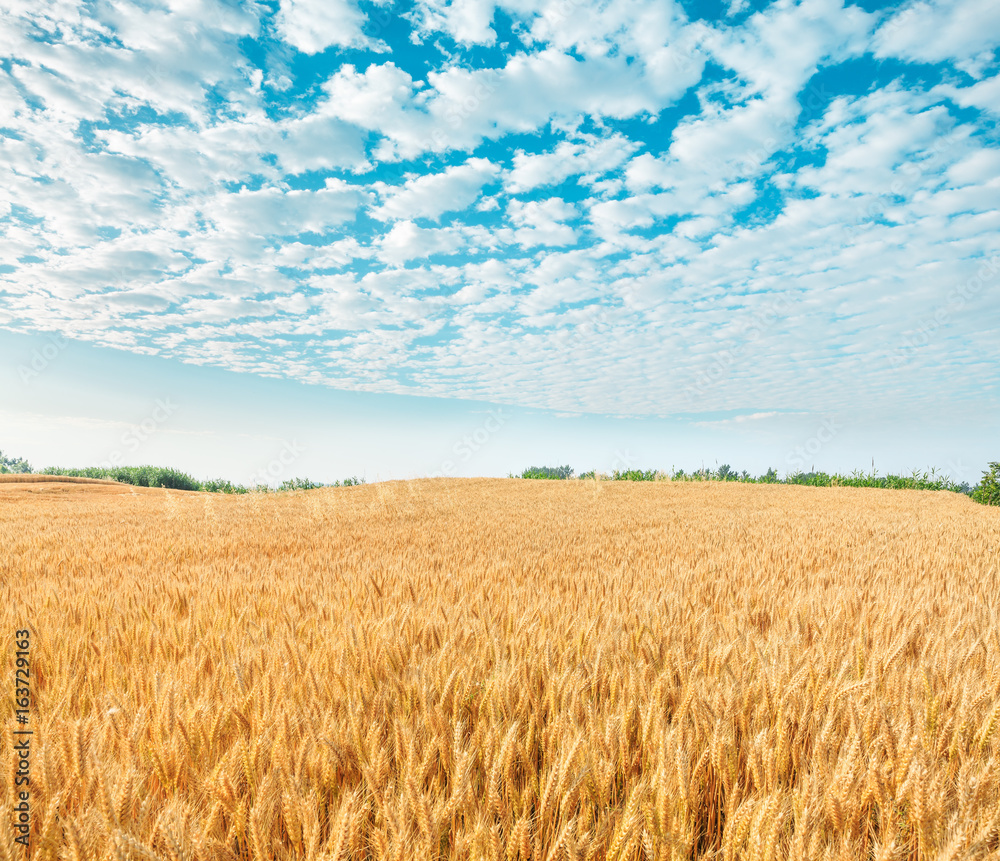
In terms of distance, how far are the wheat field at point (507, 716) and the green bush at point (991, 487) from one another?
16749 millimetres

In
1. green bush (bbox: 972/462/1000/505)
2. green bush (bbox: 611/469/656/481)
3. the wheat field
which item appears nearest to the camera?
the wheat field

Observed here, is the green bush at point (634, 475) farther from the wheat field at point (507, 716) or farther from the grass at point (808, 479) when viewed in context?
the wheat field at point (507, 716)

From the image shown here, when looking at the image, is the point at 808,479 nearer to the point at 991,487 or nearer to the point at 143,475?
the point at 991,487

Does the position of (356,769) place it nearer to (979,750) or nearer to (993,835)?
(993,835)

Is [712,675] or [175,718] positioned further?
[712,675]

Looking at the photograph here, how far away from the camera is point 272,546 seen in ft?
18.9

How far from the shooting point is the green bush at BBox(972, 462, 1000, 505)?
15875 millimetres

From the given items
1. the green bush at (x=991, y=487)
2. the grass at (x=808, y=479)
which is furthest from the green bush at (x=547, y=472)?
the green bush at (x=991, y=487)

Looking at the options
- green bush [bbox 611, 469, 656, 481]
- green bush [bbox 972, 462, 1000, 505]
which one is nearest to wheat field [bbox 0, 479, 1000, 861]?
green bush [bbox 972, 462, 1000, 505]

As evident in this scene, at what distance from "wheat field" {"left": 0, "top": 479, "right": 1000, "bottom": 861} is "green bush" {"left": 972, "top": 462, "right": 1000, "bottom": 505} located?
1675 centimetres

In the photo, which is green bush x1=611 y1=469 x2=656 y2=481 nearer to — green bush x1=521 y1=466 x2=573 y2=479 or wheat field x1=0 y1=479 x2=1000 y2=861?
green bush x1=521 y1=466 x2=573 y2=479

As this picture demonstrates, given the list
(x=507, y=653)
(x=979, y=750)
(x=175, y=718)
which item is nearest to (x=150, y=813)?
(x=175, y=718)

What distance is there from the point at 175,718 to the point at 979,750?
2.33 metres

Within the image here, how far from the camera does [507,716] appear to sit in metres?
1.62
